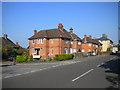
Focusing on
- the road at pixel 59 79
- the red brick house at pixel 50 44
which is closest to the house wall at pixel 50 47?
the red brick house at pixel 50 44

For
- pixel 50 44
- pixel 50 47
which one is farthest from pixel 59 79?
pixel 50 44

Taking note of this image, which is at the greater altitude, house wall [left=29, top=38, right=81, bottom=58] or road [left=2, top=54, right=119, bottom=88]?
house wall [left=29, top=38, right=81, bottom=58]

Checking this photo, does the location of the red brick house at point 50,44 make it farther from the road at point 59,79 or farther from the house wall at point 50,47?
the road at point 59,79

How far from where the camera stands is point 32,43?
1719 inches

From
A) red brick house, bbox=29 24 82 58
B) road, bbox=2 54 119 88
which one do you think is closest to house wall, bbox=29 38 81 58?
red brick house, bbox=29 24 82 58

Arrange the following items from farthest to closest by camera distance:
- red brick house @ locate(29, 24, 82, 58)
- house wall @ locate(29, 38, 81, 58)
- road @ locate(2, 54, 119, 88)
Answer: red brick house @ locate(29, 24, 82, 58), house wall @ locate(29, 38, 81, 58), road @ locate(2, 54, 119, 88)

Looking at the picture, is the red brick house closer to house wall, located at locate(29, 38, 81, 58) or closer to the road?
house wall, located at locate(29, 38, 81, 58)

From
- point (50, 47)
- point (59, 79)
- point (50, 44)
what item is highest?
point (50, 44)

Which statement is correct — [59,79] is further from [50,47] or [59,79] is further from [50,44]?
[50,44]

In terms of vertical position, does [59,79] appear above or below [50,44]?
below

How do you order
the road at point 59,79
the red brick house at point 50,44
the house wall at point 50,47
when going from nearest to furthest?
the road at point 59,79, the house wall at point 50,47, the red brick house at point 50,44

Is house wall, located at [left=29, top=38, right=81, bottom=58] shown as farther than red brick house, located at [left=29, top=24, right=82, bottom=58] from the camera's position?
No

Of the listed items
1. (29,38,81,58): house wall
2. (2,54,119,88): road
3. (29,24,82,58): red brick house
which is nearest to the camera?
(2,54,119,88): road

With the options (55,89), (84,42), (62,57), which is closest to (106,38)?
(84,42)
